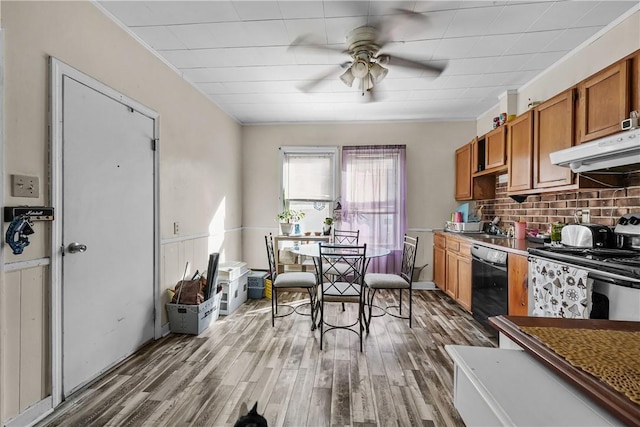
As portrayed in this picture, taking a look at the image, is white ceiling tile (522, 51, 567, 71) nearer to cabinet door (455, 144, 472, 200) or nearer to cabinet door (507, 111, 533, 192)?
cabinet door (507, 111, 533, 192)

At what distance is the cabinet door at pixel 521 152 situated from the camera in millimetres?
2939

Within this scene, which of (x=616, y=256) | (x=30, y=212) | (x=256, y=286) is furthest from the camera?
(x=256, y=286)

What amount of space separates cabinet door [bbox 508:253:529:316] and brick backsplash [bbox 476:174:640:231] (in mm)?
723

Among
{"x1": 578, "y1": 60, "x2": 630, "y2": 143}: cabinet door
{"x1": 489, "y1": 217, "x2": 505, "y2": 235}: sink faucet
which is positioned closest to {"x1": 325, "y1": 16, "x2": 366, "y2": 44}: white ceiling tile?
{"x1": 578, "y1": 60, "x2": 630, "y2": 143}: cabinet door

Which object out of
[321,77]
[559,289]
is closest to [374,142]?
[321,77]

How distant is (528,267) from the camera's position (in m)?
2.39

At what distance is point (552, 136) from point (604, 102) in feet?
1.71

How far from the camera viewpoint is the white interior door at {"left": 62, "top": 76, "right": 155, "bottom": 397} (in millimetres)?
1959

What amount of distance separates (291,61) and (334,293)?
223 cm

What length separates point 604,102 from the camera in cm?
212

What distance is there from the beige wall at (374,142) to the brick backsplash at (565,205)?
82cm

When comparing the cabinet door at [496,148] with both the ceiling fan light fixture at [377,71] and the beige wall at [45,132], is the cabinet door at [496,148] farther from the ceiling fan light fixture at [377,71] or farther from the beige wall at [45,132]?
the beige wall at [45,132]

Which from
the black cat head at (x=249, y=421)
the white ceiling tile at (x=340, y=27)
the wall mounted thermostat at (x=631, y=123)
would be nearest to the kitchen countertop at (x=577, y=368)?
the black cat head at (x=249, y=421)

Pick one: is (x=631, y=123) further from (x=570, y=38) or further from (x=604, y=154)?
(x=570, y=38)
